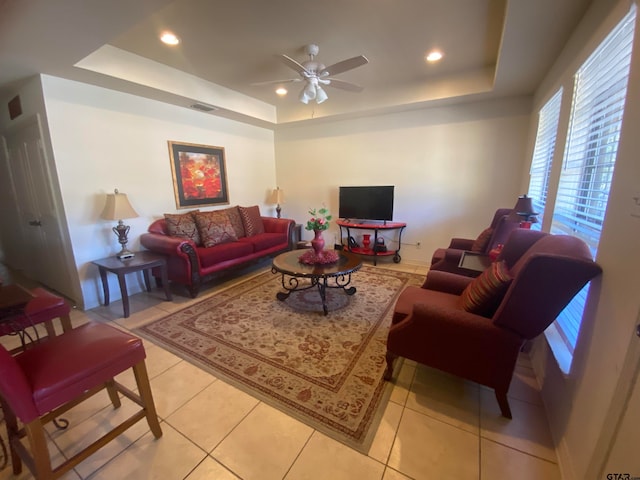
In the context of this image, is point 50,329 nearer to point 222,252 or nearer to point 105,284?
point 105,284

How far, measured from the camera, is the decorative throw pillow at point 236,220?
423cm

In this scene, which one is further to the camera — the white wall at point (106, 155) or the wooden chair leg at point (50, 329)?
the white wall at point (106, 155)

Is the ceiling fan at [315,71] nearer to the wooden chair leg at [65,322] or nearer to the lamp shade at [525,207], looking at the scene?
the lamp shade at [525,207]

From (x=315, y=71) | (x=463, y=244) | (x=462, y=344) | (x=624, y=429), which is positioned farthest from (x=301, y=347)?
(x=315, y=71)

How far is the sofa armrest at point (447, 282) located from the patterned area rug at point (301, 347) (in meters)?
0.63

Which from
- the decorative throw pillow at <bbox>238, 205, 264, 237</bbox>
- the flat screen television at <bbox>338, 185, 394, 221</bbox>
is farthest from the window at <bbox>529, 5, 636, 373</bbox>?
the decorative throw pillow at <bbox>238, 205, 264, 237</bbox>

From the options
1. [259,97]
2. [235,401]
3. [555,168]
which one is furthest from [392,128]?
[235,401]

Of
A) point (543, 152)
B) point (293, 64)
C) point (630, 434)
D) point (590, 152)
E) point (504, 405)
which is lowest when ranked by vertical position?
point (504, 405)

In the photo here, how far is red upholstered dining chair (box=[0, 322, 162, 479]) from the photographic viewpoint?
1.03m

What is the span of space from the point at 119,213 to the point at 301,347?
8.23 ft

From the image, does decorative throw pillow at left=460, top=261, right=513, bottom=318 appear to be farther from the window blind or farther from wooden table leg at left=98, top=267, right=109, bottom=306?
wooden table leg at left=98, top=267, right=109, bottom=306

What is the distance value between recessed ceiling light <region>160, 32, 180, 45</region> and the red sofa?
204cm

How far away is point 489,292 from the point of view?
5.01 ft

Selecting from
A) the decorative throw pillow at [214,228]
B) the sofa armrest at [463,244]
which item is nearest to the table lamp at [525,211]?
the sofa armrest at [463,244]
